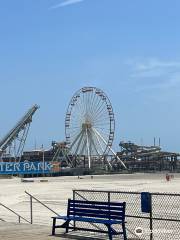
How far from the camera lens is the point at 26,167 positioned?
11538cm

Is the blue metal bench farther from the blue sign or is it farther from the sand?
the blue sign

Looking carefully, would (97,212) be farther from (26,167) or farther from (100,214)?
(26,167)

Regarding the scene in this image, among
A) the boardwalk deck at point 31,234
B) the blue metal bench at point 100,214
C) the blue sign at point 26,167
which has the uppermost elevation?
the blue sign at point 26,167

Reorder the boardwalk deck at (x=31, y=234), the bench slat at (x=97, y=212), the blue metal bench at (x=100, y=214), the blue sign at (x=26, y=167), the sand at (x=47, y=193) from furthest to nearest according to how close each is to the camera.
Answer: the blue sign at (x=26, y=167) → the sand at (x=47, y=193) → the boardwalk deck at (x=31, y=234) → the bench slat at (x=97, y=212) → the blue metal bench at (x=100, y=214)

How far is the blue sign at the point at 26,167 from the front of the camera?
4237 inches

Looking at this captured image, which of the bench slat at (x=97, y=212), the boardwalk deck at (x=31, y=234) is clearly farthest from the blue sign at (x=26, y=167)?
the bench slat at (x=97, y=212)

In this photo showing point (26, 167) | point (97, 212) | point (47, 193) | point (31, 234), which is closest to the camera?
point (97, 212)

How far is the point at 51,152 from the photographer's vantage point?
164375 mm

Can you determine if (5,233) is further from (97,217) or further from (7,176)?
(7,176)

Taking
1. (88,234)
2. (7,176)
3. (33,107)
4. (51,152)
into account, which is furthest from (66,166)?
(88,234)

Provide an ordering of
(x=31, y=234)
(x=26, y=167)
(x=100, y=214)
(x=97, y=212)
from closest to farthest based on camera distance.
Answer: (x=100, y=214), (x=97, y=212), (x=31, y=234), (x=26, y=167)

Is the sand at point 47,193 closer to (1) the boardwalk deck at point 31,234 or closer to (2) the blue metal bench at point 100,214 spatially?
Answer: (1) the boardwalk deck at point 31,234

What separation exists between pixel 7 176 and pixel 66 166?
170 feet

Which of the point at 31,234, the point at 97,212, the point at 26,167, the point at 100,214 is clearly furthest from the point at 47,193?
the point at 26,167
